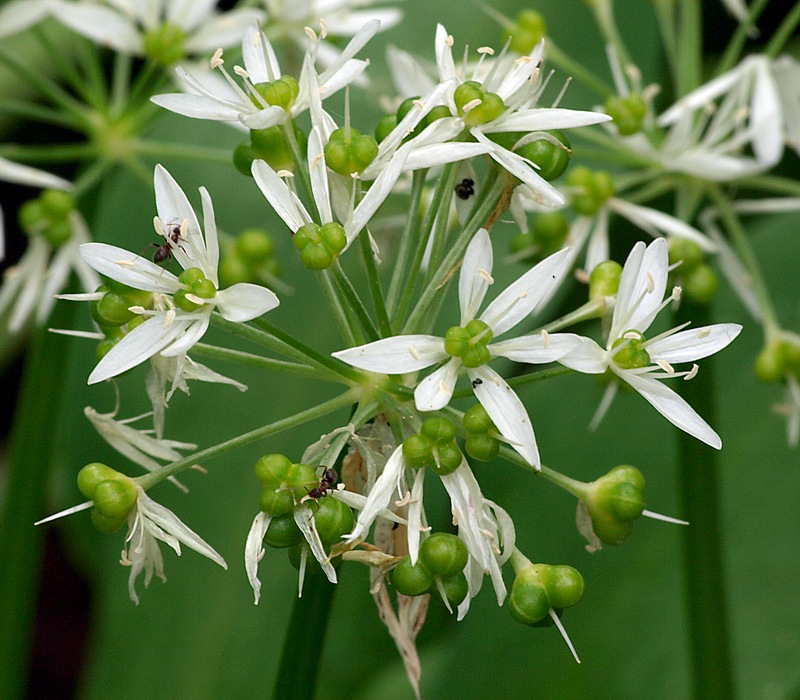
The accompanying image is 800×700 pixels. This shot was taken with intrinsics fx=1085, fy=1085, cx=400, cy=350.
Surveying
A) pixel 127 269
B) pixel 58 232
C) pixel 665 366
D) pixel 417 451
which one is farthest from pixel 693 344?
pixel 58 232

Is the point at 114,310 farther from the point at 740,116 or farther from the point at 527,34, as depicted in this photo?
the point at 740,116

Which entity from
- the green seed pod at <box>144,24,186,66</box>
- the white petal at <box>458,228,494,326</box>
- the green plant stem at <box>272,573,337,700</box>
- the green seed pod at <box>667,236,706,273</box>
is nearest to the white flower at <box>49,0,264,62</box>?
the green seed pod at <box>144,24,186,66</box>

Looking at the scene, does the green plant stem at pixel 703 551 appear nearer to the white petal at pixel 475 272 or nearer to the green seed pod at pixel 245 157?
the white petal at pixel 475 272

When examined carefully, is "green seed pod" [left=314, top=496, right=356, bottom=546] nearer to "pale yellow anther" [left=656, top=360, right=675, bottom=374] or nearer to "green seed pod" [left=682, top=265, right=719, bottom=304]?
"pale yellow anther" [left=656, top=360, right=675, bottom=374]

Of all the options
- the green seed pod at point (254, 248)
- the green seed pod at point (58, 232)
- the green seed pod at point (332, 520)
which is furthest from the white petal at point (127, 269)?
the green seed pod at point (58, 232)

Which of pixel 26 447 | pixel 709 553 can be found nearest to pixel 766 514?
pixel 709 553

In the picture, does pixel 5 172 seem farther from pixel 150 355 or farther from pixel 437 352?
pixel 437 352

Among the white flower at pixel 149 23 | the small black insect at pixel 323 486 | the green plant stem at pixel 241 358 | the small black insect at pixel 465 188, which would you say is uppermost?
the white flower at pixel 149 23
